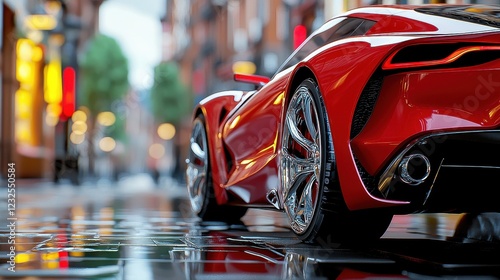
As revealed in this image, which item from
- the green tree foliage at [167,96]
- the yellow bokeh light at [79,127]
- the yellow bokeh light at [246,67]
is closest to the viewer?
the yellow bokeh light at [246,67]

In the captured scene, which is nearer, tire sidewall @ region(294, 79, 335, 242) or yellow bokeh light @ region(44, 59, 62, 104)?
tire sidewall @ region(294, 79, 335, 242)

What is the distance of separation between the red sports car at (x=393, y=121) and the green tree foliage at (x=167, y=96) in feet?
173

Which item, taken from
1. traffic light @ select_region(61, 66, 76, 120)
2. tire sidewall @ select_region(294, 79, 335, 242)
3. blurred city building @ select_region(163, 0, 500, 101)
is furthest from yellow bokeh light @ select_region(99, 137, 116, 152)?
tire sidewall @ select_region(294, 79, 335, 242)

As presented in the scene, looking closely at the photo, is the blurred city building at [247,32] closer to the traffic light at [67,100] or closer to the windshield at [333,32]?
the traffic light at [67,100]

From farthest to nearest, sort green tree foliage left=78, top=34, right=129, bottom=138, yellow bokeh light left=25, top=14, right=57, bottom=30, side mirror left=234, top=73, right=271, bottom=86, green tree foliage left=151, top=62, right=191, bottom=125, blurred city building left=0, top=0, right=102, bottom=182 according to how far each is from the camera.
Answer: green tree foliage left=151, top=62, right=191, bottom=125 < green tree foliage left=78, top=34, right=129, bottom=138 < yellow bokeh light left=25, top=14, right=57, bottom=30 < blurred city building left=0, top=0, right=102, bottom=182 < side mirror left=234, top=73, right=271, bottom=86

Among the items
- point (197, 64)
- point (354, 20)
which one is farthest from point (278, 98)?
point (197, 64)

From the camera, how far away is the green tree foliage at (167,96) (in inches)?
2233

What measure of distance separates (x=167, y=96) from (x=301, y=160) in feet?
174

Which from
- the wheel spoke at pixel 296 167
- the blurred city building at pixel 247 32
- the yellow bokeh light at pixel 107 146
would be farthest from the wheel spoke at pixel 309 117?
the yellow bokeh light at pixel 107 146

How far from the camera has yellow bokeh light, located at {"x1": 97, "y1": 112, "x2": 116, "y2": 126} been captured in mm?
48631

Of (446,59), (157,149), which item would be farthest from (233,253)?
(157,149)

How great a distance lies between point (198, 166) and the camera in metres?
6.82

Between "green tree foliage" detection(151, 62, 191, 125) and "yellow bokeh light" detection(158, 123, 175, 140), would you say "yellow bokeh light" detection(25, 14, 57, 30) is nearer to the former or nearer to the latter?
"green tree foliage" detection(151, 62, 191, 125)

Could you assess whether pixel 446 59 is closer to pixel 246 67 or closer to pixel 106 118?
pixel 246 67
